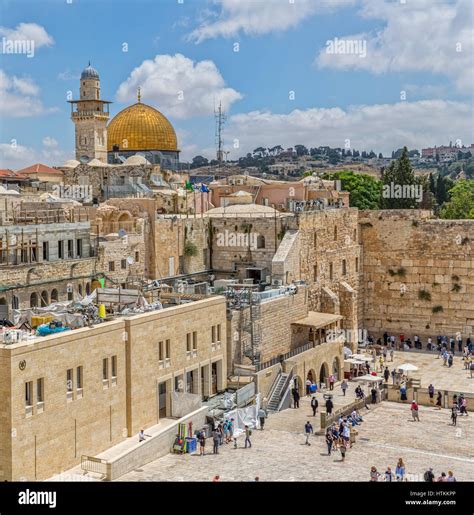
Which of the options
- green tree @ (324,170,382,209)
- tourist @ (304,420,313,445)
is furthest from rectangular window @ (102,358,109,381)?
green tree @ (324,170,382,209)

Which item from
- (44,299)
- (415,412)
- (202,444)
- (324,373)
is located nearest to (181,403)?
(202,444)

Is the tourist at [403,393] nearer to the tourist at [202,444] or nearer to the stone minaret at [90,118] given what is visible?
the tourist at [202,444]

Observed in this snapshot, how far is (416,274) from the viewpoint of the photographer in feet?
127

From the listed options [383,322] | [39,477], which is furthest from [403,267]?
[39,477]

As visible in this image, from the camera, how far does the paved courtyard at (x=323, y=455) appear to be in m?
20.1

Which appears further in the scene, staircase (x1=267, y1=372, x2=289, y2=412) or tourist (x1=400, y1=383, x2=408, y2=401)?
tourist (x1=400, y1=383, x2=408, y2=401)

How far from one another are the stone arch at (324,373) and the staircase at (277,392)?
138 inches

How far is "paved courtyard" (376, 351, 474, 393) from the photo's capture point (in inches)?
1203

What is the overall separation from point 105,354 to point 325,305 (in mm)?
16646

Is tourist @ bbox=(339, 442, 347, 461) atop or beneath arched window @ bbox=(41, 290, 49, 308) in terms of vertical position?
beneath

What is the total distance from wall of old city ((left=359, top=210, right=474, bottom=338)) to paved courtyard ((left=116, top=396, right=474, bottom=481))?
1205 cm

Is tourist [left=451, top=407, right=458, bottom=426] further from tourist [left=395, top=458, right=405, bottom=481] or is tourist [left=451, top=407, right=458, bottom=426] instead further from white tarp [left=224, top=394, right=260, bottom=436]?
white tarp [left=224, top=394, right=260, bottom=436]

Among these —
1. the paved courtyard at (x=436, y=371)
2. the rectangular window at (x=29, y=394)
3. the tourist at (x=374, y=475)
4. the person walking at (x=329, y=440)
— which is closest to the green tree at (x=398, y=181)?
the paved courtyard at (x=436, y=371)
